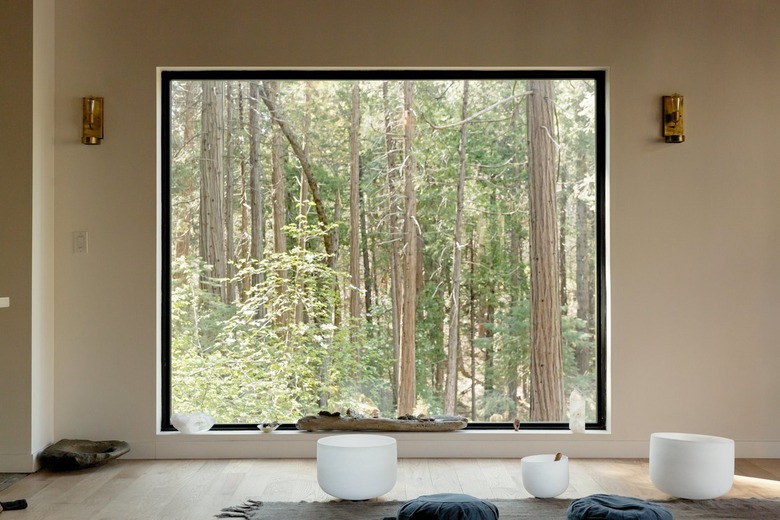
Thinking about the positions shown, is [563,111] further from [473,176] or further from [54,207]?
[54,207]

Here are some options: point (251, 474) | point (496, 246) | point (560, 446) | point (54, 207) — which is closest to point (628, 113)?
point (560, 446)

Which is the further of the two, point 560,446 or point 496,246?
point 496,246

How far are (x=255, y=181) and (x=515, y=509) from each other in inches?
160

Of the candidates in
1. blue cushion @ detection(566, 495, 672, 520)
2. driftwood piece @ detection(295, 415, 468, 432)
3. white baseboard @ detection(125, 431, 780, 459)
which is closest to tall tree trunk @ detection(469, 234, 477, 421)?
driftwood piece @ detection(295, 415, 468, 432)

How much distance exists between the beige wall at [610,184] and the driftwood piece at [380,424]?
0.23ft

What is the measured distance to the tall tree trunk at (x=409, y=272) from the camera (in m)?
6.73

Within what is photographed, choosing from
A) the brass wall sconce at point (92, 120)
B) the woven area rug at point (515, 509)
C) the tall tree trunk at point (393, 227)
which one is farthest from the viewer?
the tall tree trunk at point (393, 227)

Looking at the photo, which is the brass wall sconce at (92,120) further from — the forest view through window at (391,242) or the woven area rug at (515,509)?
the woven area rug at (515,509)

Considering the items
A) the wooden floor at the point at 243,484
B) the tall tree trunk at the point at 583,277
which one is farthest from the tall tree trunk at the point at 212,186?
the tall tree trunk at the point at 583,277

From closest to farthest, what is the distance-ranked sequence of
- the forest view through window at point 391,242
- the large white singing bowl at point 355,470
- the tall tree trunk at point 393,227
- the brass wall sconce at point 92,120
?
1. the large white singing bowl at point 355,470
2. the brass wall sconce at point 92,120
3. the forest view through window at point 391,242
4. the tall tree trunk at point 393,227

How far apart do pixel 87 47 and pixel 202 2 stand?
668mm

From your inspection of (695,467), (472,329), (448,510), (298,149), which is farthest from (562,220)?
(448,510)

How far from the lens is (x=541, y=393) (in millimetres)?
6582

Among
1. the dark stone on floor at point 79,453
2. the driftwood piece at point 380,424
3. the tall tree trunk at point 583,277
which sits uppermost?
the tall tree trunk at point 583,277
